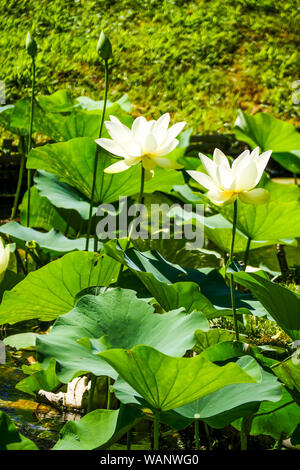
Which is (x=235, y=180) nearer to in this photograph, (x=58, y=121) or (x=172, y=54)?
(x=58, y=121)

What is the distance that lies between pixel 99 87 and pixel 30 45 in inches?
104

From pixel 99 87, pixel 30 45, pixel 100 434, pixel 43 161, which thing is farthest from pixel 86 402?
pixel 99 87

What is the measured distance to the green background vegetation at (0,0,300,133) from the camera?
168 inches

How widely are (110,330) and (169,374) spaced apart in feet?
0.79

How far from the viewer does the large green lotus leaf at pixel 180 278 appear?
1339 mm

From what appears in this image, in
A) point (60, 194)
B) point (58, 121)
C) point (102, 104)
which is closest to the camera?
point (60, 194)

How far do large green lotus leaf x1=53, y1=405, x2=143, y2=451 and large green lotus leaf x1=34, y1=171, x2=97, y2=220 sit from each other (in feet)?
2.86

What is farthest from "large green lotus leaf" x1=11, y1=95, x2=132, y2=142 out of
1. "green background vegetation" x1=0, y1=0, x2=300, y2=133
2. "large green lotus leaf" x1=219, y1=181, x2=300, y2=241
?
"green background vegetation" x1=0, y1=0, x2=300, y2=133

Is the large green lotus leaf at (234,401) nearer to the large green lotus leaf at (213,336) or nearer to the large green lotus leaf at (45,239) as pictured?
the large green lotus leaf at (213,336)

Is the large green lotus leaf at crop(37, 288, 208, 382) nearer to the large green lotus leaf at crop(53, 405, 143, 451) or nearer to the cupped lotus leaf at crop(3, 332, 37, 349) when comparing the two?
the large green lotus leaf at crop(53, 405, 143, 451)

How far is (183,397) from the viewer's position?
1029 mm

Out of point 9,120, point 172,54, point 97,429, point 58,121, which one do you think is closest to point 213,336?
point 97,429

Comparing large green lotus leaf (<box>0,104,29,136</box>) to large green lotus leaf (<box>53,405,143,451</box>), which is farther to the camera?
large green lotus leaf (<box>0,104,29,136</box>)

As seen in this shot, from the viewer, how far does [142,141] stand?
1.34 meters
